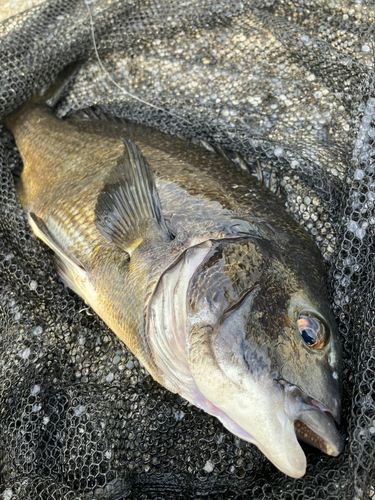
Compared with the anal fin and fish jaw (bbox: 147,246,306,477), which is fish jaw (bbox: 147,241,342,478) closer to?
fish jaw (bbox: 147,246,306,477)

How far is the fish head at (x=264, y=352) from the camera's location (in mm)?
1476

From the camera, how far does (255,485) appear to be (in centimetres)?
194

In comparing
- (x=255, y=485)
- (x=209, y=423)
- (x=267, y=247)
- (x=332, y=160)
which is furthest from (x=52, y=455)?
(x=332, y=160)

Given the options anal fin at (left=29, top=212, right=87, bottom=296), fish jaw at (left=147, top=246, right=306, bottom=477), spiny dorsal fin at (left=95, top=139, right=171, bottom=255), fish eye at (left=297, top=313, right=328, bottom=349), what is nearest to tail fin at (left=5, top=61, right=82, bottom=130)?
anal fin at (left=29, top=212, right=87, bottom=296)

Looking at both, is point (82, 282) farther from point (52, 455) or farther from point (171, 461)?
point (171, 461)

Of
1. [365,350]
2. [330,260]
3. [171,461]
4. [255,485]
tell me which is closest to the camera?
[365,350]

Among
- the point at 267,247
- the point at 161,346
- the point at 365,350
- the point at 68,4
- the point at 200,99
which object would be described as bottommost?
the point at 365,350

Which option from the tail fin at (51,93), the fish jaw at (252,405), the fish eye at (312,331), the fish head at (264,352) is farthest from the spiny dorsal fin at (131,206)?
the tail fin at (51,93)

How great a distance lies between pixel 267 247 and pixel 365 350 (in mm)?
639

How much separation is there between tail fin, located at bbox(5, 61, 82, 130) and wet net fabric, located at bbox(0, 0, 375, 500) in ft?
0.19

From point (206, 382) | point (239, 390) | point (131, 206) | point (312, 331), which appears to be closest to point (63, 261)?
point (131, 206)

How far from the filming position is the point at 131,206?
6.84 ft

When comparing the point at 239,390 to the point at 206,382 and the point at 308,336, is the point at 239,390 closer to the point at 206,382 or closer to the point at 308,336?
the point at 206,382

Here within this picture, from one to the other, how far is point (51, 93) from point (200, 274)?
208 centimetres
